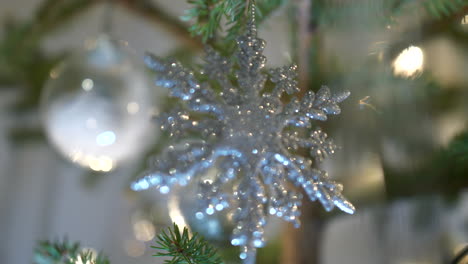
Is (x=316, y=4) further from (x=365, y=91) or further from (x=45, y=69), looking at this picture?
(x=45, y=69)

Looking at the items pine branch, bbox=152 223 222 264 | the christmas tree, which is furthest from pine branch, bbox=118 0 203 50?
pine branch, bbox=152 223 222 264

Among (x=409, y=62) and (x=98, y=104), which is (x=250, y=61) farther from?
(x=98, y=104)

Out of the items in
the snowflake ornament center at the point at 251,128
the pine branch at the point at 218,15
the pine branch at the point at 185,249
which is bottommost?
the pine branch at the point at 185,249

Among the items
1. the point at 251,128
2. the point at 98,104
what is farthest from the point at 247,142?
the point at 98,104

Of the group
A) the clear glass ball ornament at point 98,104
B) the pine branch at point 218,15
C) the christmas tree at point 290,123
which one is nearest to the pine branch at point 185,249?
the christmas tree at point 290,123

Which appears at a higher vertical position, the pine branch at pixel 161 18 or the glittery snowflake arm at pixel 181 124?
the pine branch at pixel 161 18

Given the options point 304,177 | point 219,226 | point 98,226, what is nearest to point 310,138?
point 304,177

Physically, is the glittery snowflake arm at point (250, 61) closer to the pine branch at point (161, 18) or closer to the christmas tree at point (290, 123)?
the christmas tree at point (290, 123)
